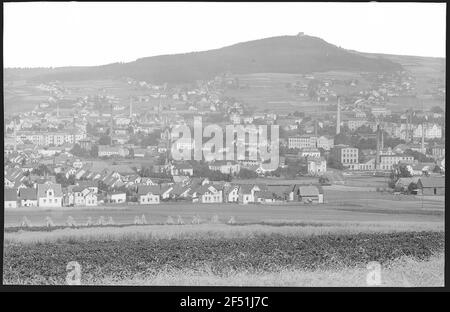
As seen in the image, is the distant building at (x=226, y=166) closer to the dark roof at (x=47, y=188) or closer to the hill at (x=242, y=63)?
the hill at (x=242, y=63)

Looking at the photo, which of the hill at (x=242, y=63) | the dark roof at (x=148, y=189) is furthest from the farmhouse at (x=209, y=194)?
the hill at (x=242, y=63)

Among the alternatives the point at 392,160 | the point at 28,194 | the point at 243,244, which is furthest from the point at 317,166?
the point at 28,194

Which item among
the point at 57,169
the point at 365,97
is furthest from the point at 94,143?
the point at 365,97

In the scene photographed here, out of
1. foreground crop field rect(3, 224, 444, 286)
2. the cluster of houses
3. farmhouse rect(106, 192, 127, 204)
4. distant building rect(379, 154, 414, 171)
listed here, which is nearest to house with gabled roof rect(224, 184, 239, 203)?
the cluster of houses

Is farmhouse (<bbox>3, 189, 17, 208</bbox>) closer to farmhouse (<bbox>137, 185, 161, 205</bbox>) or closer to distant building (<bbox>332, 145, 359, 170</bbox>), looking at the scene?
farmhouse (<bbox>137, 185, 161, 205</bbox>)

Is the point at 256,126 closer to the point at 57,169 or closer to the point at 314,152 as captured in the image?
the point at 314,152

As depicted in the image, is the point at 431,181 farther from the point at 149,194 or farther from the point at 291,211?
the point at 149,194

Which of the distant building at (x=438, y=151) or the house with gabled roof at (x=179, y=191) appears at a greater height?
the distant building at (x=438, y=151)
